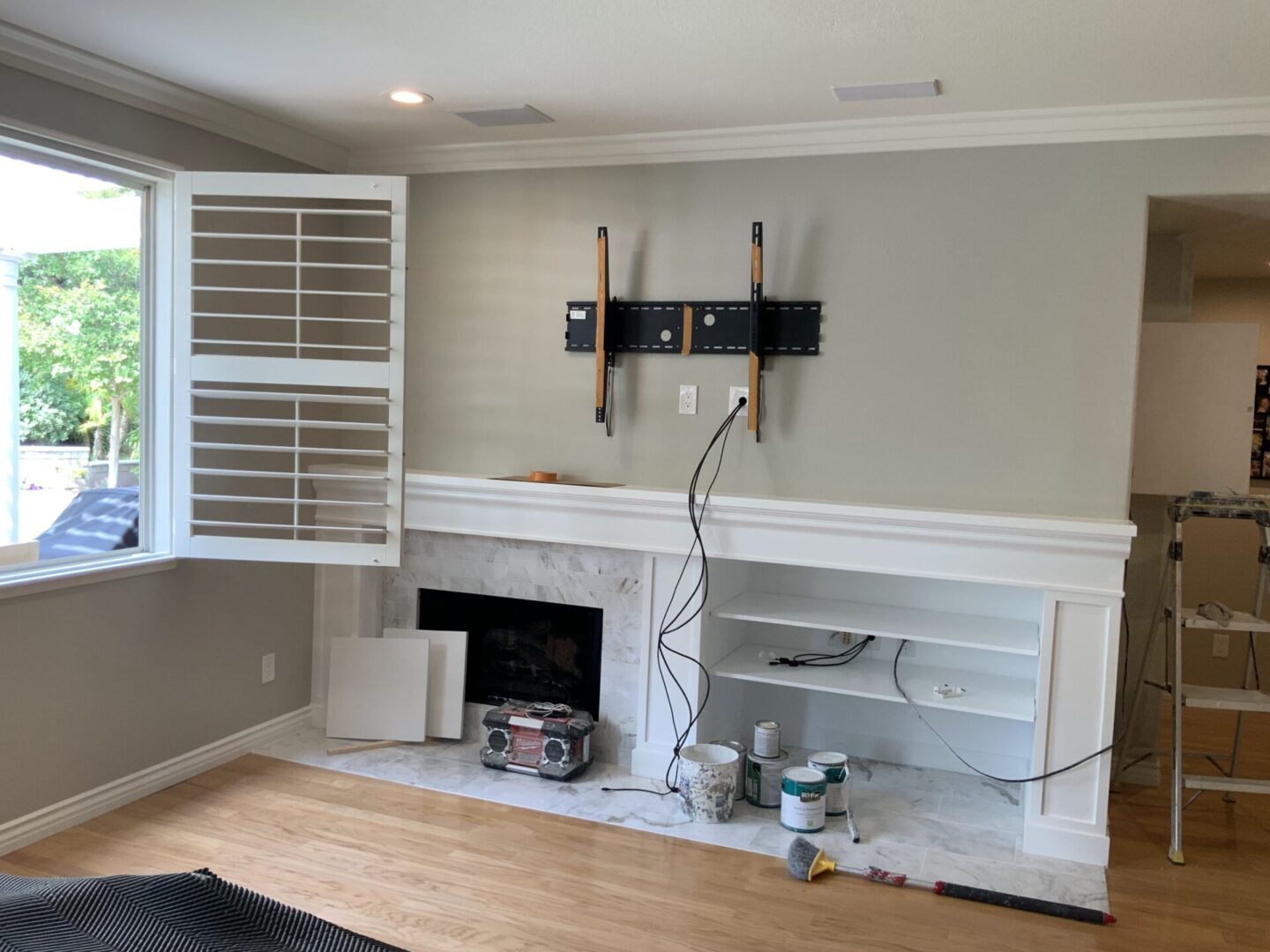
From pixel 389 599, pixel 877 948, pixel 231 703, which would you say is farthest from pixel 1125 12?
pixel 231 703

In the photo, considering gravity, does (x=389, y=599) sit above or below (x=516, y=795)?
above

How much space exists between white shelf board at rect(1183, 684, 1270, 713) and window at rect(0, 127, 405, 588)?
8.77ft

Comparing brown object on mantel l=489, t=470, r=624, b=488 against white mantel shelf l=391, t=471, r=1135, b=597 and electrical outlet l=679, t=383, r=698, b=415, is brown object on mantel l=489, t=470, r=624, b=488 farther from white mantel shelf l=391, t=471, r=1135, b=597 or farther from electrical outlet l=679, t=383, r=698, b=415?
electrical outlet l=679, t=383, r=698, b=415

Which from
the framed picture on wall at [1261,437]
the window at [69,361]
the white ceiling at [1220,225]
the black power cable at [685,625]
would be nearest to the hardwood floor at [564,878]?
the black power cable at [685,625]

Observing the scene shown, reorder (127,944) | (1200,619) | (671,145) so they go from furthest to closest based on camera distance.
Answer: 1. (671,145)
2. (1200,619)
3. (127,944)

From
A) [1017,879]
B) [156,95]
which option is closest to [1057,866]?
[1017,879]

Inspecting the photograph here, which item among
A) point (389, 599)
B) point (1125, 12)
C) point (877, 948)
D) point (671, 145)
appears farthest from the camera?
point (389, 599)

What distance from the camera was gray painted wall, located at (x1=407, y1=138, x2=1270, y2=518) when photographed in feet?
10.4

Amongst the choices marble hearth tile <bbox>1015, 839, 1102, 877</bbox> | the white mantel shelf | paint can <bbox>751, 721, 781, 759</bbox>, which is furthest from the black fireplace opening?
marble hearth tile <bbox>1015, 839, 1102, 877</bbox>

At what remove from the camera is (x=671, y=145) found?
11.8 ft

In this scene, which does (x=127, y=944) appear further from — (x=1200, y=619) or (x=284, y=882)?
(x=1200, y=619)

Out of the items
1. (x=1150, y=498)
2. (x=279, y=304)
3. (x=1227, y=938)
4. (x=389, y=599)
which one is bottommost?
(x=1227, y=938)

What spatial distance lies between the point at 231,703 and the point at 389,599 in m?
0.72

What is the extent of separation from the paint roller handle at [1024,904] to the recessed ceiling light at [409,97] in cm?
290
